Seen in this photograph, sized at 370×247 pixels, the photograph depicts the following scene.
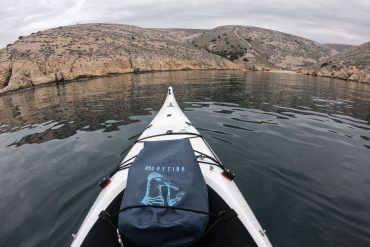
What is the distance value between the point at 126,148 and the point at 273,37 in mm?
101002

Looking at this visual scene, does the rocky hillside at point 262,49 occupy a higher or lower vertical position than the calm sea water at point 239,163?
higher

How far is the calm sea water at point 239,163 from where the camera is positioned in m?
4.86

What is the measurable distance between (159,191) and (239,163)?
15.2ft

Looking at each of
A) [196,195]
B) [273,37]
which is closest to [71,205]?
[196,195]

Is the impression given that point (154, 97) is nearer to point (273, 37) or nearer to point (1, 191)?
point (1, 191)

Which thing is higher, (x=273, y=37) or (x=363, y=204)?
(x=273, y=37)

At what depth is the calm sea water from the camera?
16.0 feet

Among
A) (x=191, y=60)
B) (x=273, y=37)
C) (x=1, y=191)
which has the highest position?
(x=273, y=37)

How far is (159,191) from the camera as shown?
10.3 feet

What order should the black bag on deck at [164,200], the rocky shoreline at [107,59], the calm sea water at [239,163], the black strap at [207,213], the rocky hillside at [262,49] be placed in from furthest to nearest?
the rocky hillside at [262,49] → the rocky shoreline at [107,59] → the calm sea water at [239,163] → the black strap at [207,213] → the black bag on deck at [164,200]

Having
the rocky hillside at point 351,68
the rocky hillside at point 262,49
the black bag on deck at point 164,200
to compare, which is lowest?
the black bag on deck at point 164,200

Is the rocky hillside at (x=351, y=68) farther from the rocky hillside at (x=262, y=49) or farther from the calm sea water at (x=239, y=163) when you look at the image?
the calm sea water at (x=239, y=163)

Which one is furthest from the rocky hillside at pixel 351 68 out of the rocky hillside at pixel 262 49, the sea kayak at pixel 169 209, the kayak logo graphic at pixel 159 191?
the kayak logo graphic at pixel 159 191

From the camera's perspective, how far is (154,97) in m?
18.6
